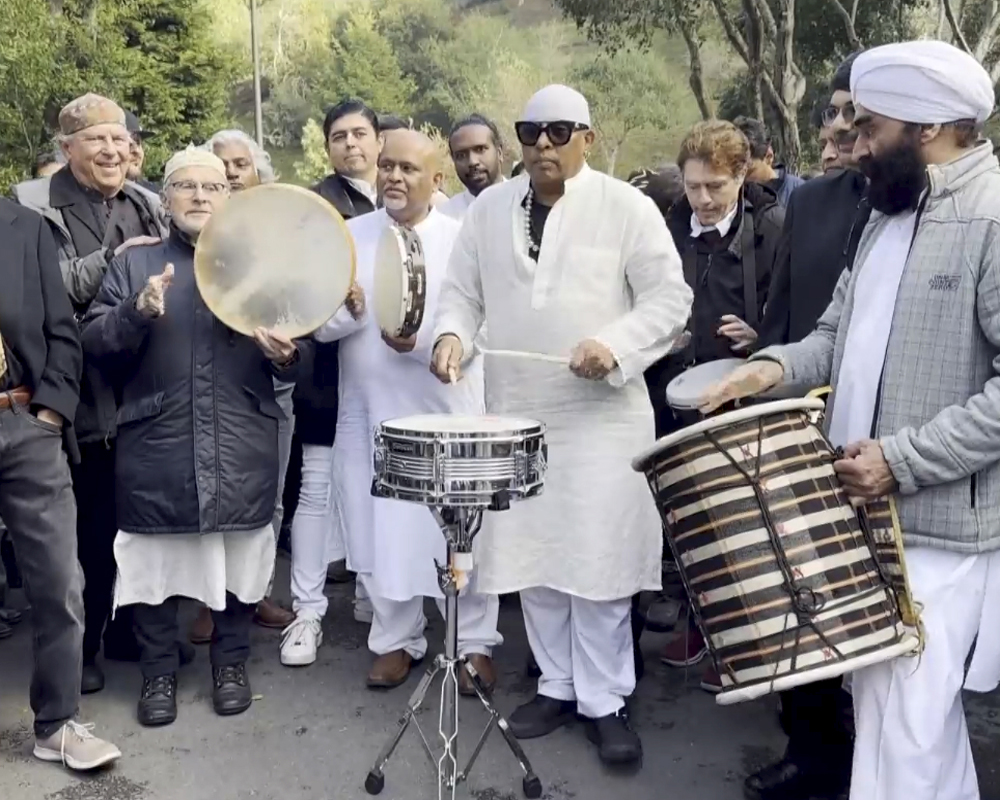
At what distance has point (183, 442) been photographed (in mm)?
4137

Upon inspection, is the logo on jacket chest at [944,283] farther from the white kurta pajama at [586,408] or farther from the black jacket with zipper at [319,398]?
the black jacket with zipper at [319,398]

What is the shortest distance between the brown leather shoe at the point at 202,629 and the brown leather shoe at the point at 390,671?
0.84 m

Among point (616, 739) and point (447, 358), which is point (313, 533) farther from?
point (616, 739)

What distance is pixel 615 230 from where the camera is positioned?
389 cm

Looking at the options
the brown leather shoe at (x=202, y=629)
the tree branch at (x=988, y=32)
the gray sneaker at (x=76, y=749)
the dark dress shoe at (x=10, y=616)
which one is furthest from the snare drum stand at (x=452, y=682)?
the tree branch at (x=988, y=32)

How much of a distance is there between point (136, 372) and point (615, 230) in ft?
5.85

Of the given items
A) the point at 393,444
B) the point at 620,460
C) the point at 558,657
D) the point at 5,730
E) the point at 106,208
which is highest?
the point at 106,208

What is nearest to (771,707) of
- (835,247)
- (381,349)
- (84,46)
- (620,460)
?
(620,460)

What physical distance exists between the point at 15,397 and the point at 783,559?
2.47 metres

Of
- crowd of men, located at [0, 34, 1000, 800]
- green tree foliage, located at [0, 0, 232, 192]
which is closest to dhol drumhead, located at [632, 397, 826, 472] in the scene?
crowd of men, located at [0, 34, 1000, 800]

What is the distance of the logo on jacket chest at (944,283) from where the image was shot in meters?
2.73

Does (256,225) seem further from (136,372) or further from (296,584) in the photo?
(296,584)

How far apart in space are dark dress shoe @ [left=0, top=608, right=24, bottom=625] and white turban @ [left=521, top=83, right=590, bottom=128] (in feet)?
10.8

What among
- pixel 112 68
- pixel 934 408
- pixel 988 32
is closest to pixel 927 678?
pixel 934 408
